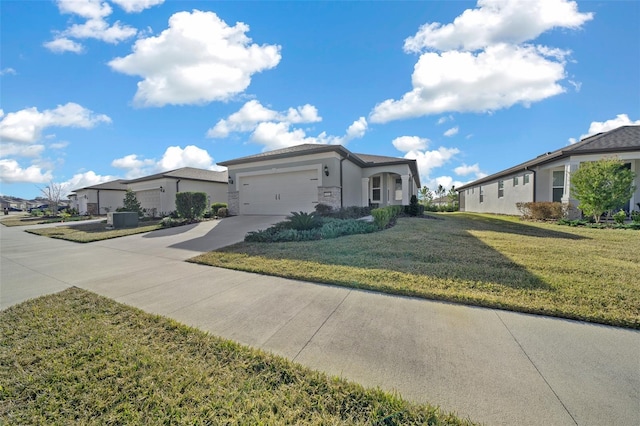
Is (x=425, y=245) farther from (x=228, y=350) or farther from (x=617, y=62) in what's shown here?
(x=617, y=62)

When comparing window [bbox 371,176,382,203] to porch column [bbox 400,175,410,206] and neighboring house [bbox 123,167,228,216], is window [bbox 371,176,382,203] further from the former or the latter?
neighboring house [bbox 123,167,228,216]

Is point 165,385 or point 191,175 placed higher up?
point 191,175

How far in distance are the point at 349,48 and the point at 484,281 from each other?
10.9 m

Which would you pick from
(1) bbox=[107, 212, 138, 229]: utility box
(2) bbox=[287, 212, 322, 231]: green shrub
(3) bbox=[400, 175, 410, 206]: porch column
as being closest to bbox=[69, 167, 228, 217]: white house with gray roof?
(1) bbox=[107, 212, 138, 229]: utility box

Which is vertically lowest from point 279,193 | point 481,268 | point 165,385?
point 165,385

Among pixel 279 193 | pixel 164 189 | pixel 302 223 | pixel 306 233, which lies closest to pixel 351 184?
pixel 279 193

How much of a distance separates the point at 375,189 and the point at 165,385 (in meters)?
18.1

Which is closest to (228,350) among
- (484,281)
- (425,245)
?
(484,281)

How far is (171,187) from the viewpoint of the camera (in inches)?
784

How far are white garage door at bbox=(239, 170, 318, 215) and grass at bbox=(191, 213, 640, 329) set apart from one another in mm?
6714

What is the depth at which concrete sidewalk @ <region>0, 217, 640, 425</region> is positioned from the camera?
178 centimetres

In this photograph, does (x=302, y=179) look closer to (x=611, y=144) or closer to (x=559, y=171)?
(x=559, y=171)

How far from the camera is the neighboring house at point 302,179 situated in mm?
13250

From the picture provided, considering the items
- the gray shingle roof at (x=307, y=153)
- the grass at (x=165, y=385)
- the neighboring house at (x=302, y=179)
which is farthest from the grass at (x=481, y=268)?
the gray shingle roof at (x=307, y=153)
